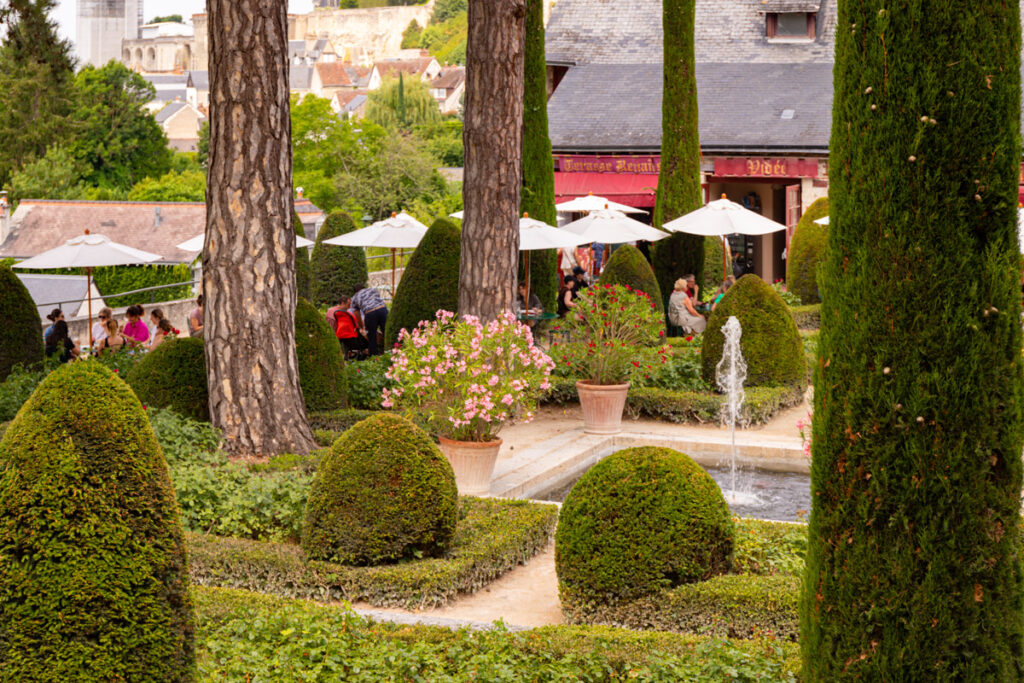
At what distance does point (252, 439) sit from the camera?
373 inches

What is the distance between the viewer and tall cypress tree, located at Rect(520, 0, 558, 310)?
15562mm

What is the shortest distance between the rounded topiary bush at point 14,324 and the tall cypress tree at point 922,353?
1012 cm

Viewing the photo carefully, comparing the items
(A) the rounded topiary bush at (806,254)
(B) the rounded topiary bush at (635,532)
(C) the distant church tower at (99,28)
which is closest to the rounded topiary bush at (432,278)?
(B) the rounded topiary bush at (635,532)

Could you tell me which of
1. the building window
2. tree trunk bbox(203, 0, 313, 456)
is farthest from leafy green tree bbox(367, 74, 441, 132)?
tree trunk bbox(203, 0, 313, 456)

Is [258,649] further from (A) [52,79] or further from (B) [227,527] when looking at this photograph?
(A) [52,79]

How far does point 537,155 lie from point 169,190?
4917cm

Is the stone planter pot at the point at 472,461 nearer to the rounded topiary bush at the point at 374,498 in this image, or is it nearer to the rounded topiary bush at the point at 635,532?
the rounded topiary bush at the point at 374,498

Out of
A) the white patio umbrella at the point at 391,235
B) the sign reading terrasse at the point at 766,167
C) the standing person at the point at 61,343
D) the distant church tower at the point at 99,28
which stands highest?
the distant church tower at the point at 99,28

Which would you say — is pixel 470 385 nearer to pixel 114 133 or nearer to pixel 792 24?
pixel 792 24

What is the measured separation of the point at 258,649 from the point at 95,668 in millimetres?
1485

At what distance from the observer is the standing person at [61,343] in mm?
13745

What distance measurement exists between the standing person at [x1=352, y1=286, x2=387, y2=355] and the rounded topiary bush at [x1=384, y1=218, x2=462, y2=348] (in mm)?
2176

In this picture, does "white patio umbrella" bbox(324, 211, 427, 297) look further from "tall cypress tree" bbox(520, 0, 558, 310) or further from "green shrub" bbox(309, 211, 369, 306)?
"green shrub" bbox(309, 211, 369, 306)

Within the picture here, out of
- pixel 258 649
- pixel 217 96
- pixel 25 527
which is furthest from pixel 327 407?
pixel 25 527
